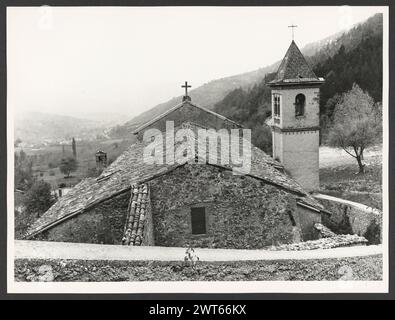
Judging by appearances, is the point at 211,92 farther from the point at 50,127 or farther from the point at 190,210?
the point at 190,210

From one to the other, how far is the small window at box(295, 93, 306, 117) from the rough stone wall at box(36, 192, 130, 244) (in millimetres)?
7439

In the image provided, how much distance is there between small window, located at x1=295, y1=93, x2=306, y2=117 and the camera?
55.1 ft

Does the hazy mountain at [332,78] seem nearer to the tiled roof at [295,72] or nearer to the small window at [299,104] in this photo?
the tiled roof at [295,72]

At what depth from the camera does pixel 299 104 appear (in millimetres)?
16953

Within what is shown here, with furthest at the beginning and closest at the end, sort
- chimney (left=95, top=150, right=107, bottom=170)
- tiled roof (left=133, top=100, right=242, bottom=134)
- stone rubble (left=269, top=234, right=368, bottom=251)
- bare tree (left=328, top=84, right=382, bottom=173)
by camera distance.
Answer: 1. tiled roof (left=133, top=100, right=242, bottom=134)
2. chimney (left=95, top=150, right=107, bottom=170)
3. bare tree (left=328, top=84, right=382, bottom=173)
4. stone rubble (left=269, top=234, right=368, bottom=251)

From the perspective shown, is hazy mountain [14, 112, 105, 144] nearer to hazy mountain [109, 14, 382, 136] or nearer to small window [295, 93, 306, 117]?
hazy mountain [109, 14, 382, 136]

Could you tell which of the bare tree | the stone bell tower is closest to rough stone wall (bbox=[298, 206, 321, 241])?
the bare tree

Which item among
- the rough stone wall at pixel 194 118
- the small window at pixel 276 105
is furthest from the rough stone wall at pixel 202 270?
the rough stone wall at pixel 194 118

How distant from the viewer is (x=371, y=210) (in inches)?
487

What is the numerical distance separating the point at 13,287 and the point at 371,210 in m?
8.30

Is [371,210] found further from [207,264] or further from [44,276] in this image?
[44,276]

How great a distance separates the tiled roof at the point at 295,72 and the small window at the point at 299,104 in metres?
0.62

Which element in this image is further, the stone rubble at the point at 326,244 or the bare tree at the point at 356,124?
the bare tree at the point at 356,124

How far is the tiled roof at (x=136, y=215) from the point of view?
35.0 feet
